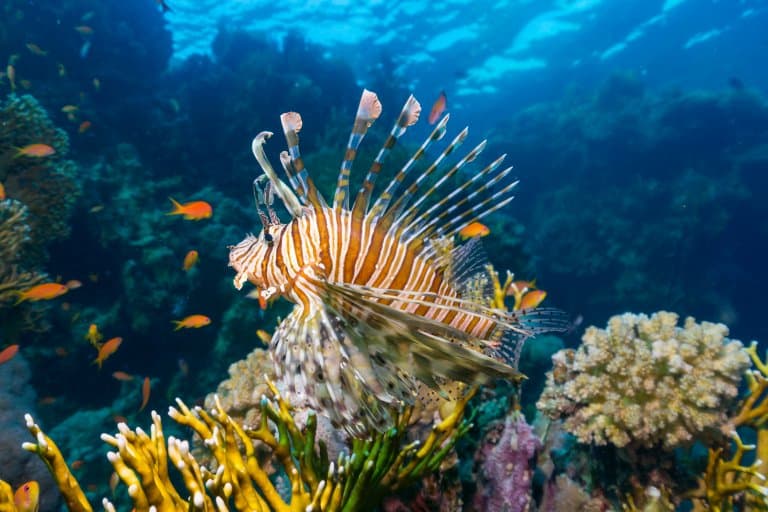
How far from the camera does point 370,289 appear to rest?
1.44 metres

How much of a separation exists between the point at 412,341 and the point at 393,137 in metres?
0.95

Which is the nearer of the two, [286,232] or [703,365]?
[286,232]

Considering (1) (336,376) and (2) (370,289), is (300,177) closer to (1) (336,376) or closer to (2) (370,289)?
(2) (370,289)

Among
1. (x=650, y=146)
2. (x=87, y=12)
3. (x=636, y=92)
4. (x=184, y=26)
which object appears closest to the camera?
(x=87, y=12)

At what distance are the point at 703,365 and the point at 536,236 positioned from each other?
1510 centimetres

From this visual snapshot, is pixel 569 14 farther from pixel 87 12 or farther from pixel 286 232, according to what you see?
pixel 286 232

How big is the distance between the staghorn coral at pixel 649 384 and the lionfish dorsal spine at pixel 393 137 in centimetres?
223

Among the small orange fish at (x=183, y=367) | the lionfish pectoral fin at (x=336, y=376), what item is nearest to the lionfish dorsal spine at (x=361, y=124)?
the lionfish pectoral fin at (x=336, y=376)

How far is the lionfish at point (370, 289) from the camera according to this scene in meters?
1.36

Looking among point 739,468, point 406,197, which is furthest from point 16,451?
point 739,468

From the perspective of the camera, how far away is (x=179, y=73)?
689 inches

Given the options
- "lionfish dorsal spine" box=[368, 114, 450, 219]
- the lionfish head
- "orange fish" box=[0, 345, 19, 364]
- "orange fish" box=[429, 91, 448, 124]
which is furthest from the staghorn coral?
"orange fish" box=[0, 345, 19, 364]

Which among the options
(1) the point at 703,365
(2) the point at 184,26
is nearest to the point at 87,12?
(2) the point at 184,26

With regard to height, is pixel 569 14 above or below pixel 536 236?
above
